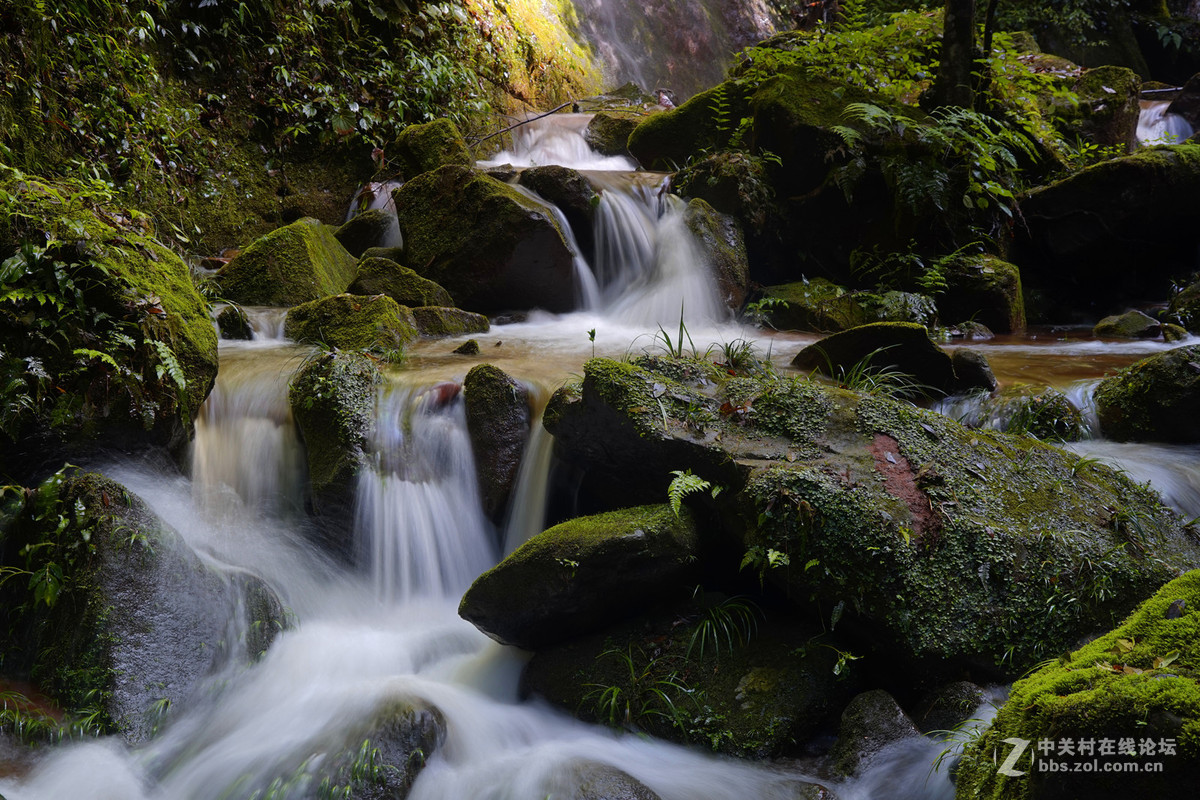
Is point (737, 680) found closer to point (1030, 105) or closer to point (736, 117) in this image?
point (736, 117)

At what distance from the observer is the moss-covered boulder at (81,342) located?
3.89 metres

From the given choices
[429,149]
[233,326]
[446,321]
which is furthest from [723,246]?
[233,326]

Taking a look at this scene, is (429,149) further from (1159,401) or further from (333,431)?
(1159,401)

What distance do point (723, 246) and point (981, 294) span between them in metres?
2.83

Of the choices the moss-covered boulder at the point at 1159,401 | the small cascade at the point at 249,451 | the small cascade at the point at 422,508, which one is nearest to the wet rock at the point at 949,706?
the small cascade at the point at 422,508

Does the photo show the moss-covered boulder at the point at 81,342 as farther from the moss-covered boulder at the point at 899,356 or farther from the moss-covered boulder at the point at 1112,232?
the moss-covered boulder at the point at 1112,232

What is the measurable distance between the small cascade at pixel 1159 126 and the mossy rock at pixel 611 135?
333 inches

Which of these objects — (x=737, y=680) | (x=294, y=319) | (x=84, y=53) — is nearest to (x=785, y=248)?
(x=294, y=319)

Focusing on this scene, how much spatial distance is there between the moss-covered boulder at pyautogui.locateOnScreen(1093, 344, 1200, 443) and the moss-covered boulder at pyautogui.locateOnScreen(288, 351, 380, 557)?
491 cm

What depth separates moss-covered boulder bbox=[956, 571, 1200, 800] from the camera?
70.9 inches

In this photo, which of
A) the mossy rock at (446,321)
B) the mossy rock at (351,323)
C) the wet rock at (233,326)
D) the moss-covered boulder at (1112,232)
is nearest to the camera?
the mossy rock at (351,323)

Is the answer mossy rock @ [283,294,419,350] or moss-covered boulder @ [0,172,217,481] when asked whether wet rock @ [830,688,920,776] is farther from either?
mossy rock @ [283,294,419,350]

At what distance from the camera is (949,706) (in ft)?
10.1

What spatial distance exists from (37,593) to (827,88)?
9.21 metres
